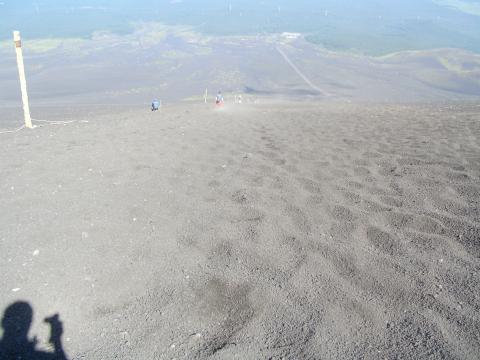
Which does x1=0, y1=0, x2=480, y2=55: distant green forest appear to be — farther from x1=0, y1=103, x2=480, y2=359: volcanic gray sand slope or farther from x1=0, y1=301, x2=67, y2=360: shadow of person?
x1=0, y1=301, x2=67, y2=360: shadow of person

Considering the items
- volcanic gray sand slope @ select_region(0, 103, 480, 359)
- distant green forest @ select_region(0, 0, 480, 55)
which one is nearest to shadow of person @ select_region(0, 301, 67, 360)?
volcanic gray sand slope @ select_region(0, 103, 480, 359)

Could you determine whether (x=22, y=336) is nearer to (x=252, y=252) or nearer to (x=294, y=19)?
(x=252, y=252)

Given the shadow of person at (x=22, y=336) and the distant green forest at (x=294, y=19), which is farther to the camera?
the distant green forest at (x=294, y=19)

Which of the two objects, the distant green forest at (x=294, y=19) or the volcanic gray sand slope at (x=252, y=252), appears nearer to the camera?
the volcanic gray sand slope at (x=252, y=252)

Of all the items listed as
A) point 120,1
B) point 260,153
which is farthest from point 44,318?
point 120,1

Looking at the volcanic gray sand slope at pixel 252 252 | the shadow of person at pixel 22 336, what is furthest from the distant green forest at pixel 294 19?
the shadow of person at pixel 22 336

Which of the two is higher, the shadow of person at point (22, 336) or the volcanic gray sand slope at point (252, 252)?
the volcanic gray sand slope at point (252, 252)

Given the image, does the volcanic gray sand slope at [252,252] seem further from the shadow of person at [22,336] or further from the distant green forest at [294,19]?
the distant green forest at [294,19]

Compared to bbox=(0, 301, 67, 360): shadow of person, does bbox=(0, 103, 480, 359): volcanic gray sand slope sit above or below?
above
